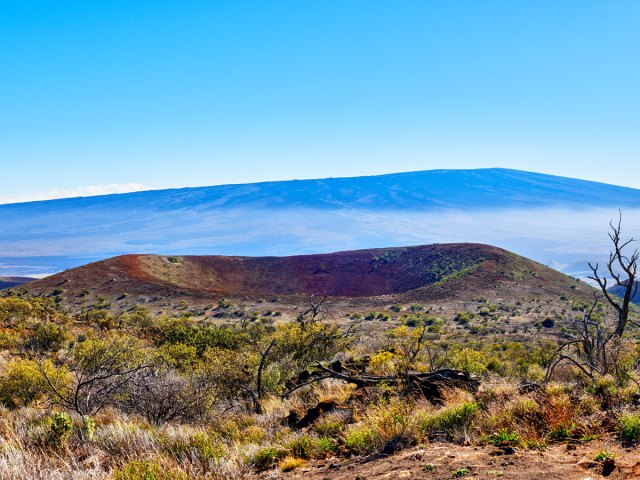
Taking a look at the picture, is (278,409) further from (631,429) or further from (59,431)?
(631,429)

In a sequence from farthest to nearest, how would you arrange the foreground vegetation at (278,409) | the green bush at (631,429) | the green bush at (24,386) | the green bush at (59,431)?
Answer: the green bush at (24,386)
the green bush at (59,431)
the foreground vegetation at (278,409)
the green bush at (631,429)

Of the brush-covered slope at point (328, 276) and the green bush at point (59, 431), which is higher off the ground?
the green bush at point (59, 431)

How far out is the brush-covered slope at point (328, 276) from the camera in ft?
153

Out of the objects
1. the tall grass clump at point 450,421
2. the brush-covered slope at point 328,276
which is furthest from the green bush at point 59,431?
the brush-covered slope at point 328,276

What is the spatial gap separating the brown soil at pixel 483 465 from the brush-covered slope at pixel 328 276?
41104 millimetres

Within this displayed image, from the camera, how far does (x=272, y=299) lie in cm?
4556

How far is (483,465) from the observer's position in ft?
14.8

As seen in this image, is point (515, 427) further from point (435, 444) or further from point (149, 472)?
point (149, 472)

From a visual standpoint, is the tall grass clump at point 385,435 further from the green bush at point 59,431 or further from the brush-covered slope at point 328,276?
the brush-covered slope at point 328,276

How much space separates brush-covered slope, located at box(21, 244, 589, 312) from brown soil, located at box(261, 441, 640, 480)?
4110cm

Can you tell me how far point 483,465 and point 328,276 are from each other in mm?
61007

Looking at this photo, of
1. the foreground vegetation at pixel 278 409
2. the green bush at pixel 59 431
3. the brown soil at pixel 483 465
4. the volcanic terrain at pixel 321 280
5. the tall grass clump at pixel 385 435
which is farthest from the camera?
the volcanic terrain at pixel 321 280

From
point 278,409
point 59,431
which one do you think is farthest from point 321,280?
point 59,431

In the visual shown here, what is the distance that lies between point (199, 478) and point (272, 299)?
41.2 meters
